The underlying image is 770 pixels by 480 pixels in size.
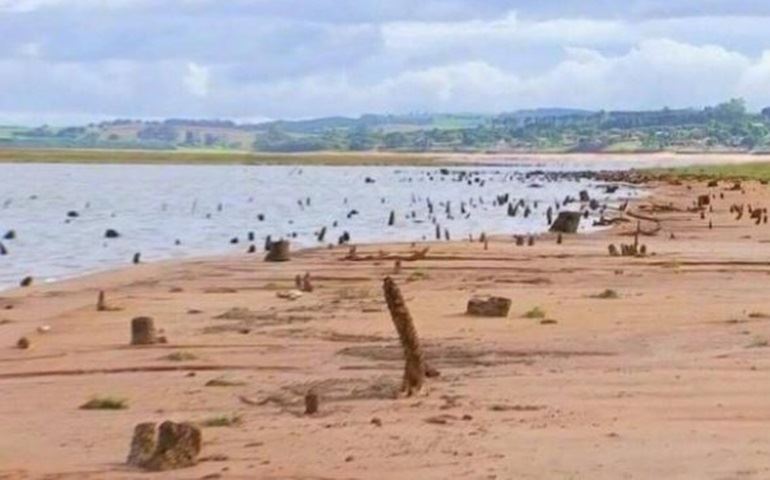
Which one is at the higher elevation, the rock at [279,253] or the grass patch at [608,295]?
the grass patch at [608,295]

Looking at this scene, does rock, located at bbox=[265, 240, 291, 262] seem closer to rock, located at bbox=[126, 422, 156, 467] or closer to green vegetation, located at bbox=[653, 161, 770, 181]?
rock, located at bbox=[126, 422, 156, 467]

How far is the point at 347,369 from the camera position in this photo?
1733 centimetres

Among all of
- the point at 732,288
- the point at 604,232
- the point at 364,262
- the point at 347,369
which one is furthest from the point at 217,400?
the point at 604,232

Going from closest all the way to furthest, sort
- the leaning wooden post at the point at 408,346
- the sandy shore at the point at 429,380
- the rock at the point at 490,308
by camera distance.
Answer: the sandy shore at the point at 429,380 → the leaning wooden post at the point at 408,346 → the rock at the point at 490,308

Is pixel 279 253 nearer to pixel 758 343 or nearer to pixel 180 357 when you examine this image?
pixel 180 357

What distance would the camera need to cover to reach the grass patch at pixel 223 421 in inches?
540

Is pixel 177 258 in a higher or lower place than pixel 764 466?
lower

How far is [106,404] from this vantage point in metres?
15.4

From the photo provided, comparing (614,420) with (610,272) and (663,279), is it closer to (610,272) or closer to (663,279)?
(663,279)

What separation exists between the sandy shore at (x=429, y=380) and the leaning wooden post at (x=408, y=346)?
0.23m

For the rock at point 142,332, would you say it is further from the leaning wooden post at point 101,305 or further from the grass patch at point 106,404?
the leaning wooden post at point 101,305

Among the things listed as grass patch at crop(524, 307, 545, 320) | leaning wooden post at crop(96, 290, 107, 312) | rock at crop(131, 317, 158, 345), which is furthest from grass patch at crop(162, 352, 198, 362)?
leaning wooden post at crop(96, 290, 107, 312)

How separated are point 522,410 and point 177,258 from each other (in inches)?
1213

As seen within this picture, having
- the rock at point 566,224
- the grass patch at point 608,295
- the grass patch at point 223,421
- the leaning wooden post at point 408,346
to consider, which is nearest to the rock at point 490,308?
the grass patch at point 608,295
